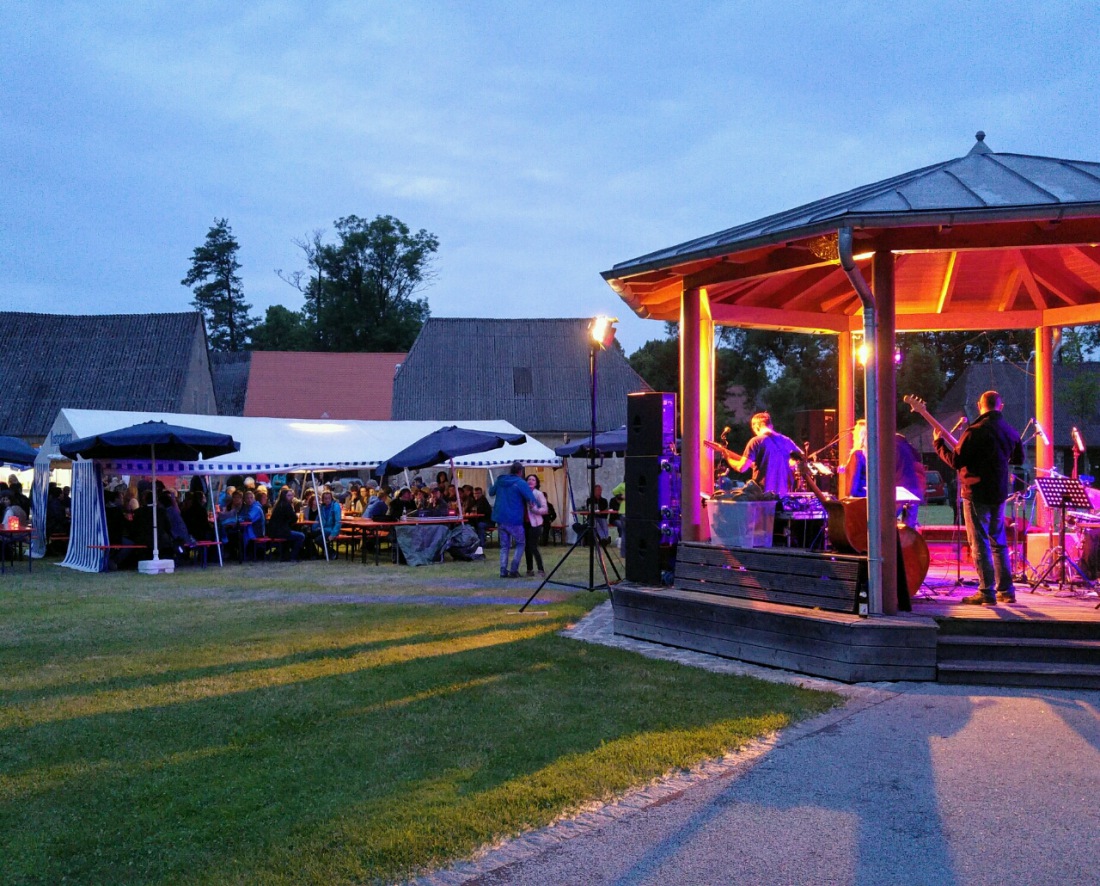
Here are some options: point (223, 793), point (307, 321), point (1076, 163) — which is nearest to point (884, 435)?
point (1076, 163)

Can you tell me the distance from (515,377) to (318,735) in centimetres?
3255

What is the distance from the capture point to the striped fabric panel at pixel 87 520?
16.2 meters

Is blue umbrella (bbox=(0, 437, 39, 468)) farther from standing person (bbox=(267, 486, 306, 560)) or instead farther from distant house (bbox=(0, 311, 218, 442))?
distant house (bbox=(0, 311, 218, 442))

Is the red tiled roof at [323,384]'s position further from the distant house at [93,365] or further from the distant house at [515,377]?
the distant house at [515,377]

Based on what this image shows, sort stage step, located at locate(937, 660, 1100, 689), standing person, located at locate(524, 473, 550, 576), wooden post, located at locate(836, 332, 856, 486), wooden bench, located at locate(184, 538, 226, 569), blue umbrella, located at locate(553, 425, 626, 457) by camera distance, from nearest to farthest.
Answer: stage step, located at locate(937, 660, 1100, 689) < wooden post, located at locate(836, 332, 856, 486) < standing person, located at locate(524, 473, 550, 576) < wooden bench, located at locate(184, 538, 226, 569) < blue umbrella, located at locate(553, 425, 626, 457)

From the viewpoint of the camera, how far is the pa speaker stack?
9133 mm

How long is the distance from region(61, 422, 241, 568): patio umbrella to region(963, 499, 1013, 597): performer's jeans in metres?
11.8

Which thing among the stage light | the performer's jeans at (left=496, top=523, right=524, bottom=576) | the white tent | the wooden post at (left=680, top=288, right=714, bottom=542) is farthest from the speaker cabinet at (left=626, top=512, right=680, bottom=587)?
the white tent

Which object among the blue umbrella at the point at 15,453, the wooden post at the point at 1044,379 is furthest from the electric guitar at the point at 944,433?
the blue umbrella at the point at 15,453

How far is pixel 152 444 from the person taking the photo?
15789 millimetres

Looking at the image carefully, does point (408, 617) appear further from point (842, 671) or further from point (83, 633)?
point (842, 671)

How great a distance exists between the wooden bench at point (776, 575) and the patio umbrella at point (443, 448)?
905 centimetres

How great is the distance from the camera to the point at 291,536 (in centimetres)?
1792

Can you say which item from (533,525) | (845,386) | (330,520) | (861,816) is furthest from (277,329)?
(861,816)
